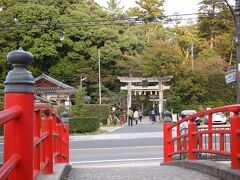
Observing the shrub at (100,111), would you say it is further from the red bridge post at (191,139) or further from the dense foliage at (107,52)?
the red bridge post at (191,139)

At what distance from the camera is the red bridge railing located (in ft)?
18.7

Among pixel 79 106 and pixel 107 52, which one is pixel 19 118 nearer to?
pixel 79 106

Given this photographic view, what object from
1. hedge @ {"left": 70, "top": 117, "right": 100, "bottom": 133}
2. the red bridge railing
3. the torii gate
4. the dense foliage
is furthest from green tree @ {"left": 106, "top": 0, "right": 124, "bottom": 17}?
the red bridge railing

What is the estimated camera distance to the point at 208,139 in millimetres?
7516

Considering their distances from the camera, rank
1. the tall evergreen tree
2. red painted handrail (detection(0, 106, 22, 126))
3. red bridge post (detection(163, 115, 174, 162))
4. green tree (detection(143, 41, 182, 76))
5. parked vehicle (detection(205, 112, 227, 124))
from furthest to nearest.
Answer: the tall evergreen tree, green tree (detection(143, 41, 182, 76)), parked vehicle (detection(205, 112, 227, 124)), red bridge post (detection(163, 115, 174, 162)), red painted handrail (detection(0, 106, 22, 126))

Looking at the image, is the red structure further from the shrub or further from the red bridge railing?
the shrub

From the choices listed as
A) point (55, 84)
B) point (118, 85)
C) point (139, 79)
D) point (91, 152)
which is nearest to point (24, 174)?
point (91, 152)

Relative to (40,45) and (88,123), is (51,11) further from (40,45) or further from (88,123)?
(88,123)

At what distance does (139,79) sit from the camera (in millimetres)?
45156

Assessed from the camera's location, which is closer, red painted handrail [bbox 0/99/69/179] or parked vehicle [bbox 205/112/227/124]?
red painted handrail [bbox 0/99/69/179]


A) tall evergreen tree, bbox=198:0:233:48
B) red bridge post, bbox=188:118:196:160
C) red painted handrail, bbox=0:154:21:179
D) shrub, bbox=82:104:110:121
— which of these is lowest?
shrub, bbox=82:104:110:121

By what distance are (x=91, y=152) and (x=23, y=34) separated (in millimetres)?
33257

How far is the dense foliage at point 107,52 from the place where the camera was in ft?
156

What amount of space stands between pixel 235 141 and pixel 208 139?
1.82 m
